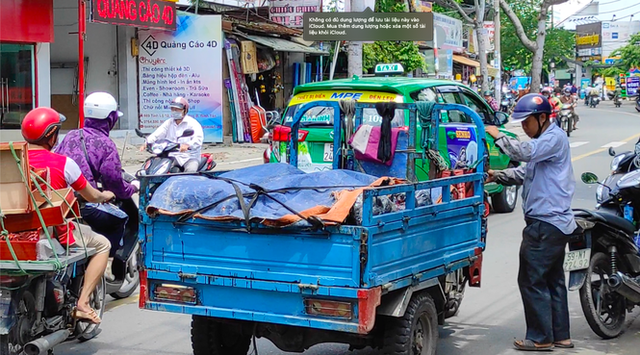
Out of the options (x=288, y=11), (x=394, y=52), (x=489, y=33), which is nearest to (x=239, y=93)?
(x=288, y=11)

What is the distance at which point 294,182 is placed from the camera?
4852mm

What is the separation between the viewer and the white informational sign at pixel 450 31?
114ft

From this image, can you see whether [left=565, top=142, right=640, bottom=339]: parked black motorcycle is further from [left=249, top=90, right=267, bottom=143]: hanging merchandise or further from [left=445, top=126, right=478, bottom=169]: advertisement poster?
[left=249, top=90, right=267, bottom=143]: hanging merchandise

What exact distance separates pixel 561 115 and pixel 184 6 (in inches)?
467

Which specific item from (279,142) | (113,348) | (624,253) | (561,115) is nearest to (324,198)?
(113,348)

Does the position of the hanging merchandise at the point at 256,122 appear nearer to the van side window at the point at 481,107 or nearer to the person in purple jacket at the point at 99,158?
the van side window at the point at 481,107

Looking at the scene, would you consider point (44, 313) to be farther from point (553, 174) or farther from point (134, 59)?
point (134, 59)

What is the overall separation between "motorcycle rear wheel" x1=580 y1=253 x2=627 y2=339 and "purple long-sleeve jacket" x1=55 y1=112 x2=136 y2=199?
338 centimetres

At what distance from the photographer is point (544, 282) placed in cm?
558

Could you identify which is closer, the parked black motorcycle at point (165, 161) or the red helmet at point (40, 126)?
the red helmet at point (40, 126)

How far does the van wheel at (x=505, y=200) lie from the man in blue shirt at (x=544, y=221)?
588 cm

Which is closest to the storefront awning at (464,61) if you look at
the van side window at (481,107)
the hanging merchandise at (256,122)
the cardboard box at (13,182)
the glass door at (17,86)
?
the hanging merchandise at (256,122)

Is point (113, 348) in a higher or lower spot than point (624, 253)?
lower

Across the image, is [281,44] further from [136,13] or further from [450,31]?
[450,31]
